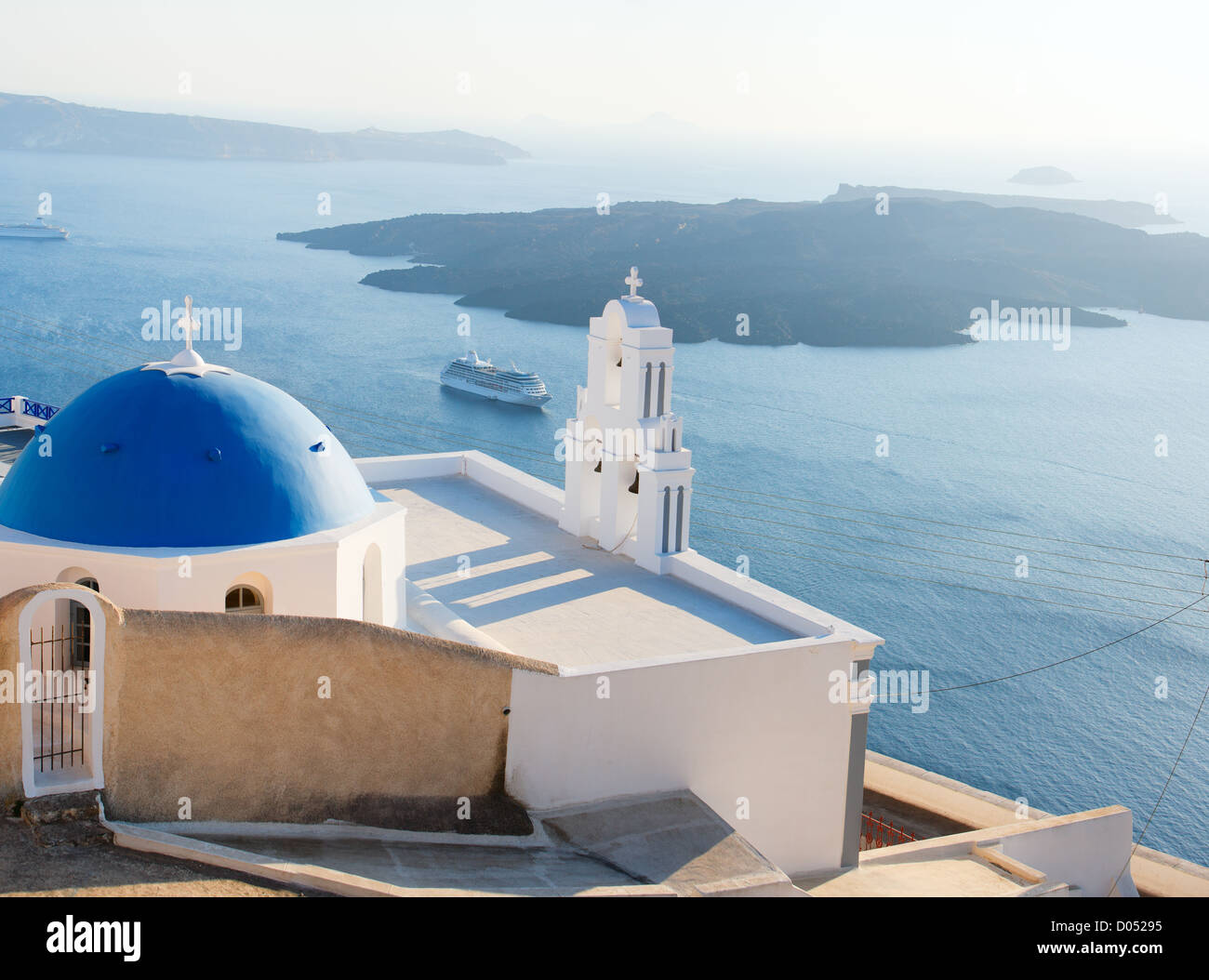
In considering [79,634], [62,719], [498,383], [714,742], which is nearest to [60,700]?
[62,719]

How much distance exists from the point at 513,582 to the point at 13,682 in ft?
22.9

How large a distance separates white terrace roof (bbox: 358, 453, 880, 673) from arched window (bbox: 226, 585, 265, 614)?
9.41 feet

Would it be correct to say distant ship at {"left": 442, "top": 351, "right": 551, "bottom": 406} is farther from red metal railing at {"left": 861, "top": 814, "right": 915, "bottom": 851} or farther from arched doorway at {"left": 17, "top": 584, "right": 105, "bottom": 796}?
arched doorway at {"left": 17, "top": 584, "right": 105, "bottom": 796}

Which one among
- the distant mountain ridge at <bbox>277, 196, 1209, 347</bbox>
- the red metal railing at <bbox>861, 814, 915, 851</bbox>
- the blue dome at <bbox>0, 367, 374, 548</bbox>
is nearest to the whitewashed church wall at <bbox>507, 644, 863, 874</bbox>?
the blue dome at <bbox>0, 367, 374, 548</bbox>

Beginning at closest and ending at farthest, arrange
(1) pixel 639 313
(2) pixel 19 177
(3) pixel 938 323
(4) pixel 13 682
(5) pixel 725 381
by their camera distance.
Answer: (4) pixel 13 682, (1) pixel 639 313, (5) pixel 725 381, (3) pixel 938 323, (2) pixel 19 177

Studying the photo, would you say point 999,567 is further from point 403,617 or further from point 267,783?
point 267,783

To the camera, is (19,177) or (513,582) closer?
(513,582)

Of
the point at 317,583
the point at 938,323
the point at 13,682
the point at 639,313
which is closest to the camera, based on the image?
the point at 13,682

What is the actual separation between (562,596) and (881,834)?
24.4 ft

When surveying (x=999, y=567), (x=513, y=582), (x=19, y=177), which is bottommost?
(x=999, y=567)

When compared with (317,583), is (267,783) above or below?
below

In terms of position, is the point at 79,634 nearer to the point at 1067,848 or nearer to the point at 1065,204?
the point at 1067,848

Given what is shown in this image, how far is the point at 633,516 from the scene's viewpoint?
53.7 feet
